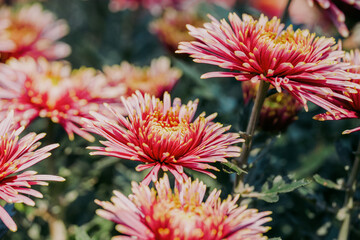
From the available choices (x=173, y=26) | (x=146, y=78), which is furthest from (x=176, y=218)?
(x=173, y=26)

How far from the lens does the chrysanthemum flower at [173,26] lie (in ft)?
4.42

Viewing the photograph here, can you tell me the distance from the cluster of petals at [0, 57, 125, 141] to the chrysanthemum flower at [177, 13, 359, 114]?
0.28 meters

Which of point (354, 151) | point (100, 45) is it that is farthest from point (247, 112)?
point (100, 45)

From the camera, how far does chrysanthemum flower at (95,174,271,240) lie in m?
0.46

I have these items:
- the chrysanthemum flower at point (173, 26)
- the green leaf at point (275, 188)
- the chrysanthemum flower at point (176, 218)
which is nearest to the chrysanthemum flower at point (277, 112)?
the green leaf at point (275, 188)

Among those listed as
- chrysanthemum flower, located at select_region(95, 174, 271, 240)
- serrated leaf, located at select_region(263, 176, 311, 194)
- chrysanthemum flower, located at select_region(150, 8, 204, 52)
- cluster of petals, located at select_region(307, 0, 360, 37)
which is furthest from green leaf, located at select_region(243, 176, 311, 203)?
chrysanthemum flower, located at select_region(150, 8, 204, 52)

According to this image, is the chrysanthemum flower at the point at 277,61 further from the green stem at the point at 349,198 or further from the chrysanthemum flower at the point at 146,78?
the chrysanthemum flower at the point at 146,78

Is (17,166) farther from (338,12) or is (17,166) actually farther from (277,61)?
(338,12)

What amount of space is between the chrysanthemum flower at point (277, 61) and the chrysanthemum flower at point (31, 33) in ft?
2.18

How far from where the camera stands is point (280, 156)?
116 cm

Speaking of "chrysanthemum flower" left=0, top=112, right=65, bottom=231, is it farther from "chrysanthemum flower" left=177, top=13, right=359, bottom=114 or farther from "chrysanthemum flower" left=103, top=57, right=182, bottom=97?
"chrysanthemum flower" left=103, top=57, right=182, bottom=97

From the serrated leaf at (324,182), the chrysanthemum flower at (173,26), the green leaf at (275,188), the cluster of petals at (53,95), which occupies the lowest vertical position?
the green leaf at (275,188)

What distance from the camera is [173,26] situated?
1436 millimetres

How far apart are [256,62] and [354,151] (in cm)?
29
